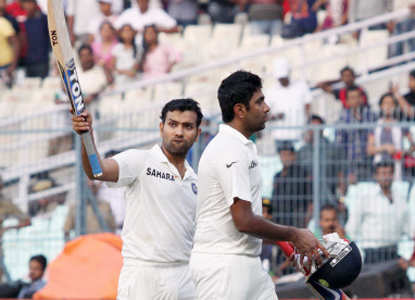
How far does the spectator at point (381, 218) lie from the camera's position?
1005 cm

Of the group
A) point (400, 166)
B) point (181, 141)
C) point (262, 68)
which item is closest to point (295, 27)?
point (262, 68)

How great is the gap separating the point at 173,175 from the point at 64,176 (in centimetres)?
472

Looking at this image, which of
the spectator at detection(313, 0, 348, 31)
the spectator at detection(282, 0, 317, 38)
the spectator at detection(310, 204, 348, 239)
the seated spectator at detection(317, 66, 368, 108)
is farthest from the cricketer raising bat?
the spectator at detection(313, 0, 348, 31)

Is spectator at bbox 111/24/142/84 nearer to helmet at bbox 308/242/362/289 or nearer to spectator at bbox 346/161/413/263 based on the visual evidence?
spectator at bbox 346/161/413/263

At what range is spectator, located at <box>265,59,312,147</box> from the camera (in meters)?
10.6

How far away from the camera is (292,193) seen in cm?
1030

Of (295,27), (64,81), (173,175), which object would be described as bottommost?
(173,175)

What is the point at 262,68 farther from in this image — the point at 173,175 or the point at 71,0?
the point at 173,175

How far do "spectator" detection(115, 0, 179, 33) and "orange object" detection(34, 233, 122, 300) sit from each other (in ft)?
22.4

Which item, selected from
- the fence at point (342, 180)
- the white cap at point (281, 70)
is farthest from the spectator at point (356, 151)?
the white cap at point (281, 70)

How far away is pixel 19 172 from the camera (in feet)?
36.2

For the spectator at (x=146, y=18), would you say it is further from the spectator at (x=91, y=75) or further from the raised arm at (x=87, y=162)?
the raised arm at (x=87, y=162)

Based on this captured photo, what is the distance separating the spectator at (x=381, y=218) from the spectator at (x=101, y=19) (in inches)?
A: 272

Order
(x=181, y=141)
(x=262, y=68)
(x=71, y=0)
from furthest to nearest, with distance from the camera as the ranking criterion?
(x=71, y=0)
(x=262, y=68)
(x=181, y=141)
